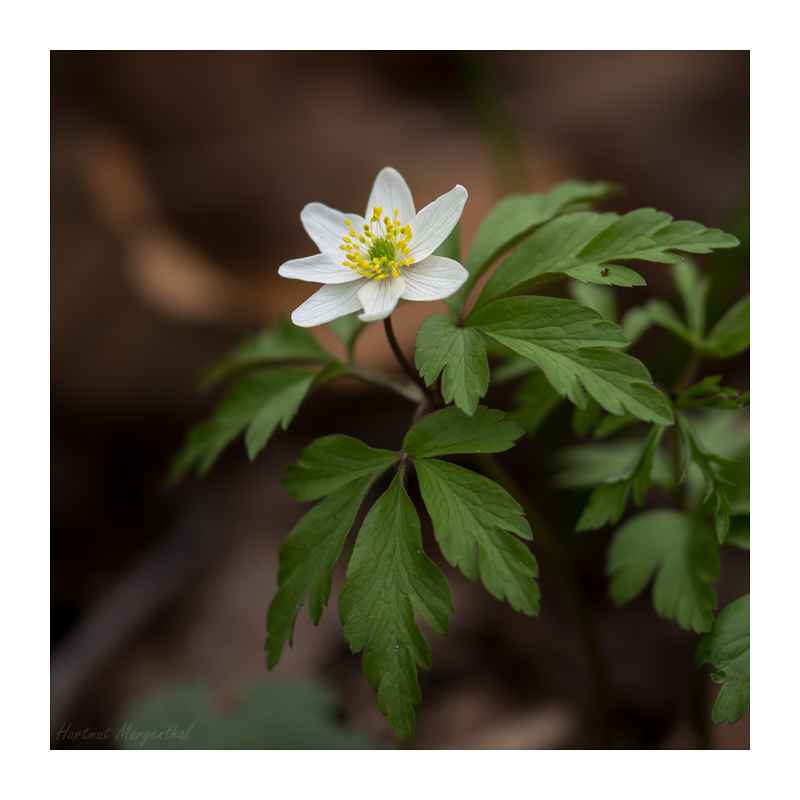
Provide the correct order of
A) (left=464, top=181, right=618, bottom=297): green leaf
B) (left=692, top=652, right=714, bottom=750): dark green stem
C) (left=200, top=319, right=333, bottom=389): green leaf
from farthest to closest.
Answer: (left=200, top=319, right=333, bottom=389): green leaf
(left=692, top=652, right=714, bottom=750): dark green stem
(left=464, top=181, right=618, bottom=297): green leaf

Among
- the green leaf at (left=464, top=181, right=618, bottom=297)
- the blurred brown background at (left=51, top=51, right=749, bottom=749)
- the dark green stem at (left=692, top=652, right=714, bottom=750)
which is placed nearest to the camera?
the green leaf at (left=464, top=181, right=618, bottom=297)

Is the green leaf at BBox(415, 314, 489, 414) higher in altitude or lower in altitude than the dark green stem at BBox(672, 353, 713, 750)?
higher

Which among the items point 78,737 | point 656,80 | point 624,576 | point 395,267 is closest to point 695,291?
point 624,576

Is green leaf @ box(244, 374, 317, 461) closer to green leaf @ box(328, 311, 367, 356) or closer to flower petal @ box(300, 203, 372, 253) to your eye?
green leaf @ box(328, 311, 367, 356)

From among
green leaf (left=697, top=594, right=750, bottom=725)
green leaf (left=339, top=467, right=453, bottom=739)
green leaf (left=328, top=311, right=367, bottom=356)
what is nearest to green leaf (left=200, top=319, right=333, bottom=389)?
green leaf (left=328, top=311, right=367, bottom=356)

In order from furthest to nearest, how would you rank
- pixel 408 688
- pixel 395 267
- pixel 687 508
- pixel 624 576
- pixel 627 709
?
pixel 627 709 < pixel 687 508 < pixel 624 576 < pixel 395 267 < pixel 408 688

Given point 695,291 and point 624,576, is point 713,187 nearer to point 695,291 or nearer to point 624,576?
point 695,291

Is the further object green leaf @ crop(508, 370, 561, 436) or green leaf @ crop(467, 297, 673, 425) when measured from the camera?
green leaf @ crop(508, 370, 561, 436)

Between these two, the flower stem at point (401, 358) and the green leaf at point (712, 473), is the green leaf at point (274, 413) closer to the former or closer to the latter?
the flower stem at point (401, 358)
